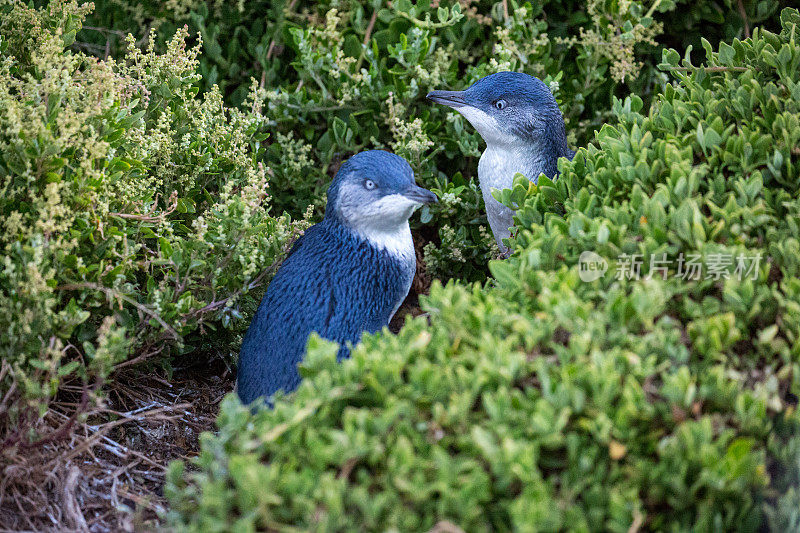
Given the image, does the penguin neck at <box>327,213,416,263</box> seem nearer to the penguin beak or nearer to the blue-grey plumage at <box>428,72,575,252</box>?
the blue-grey plumage at <box>428,72,575,252</box>

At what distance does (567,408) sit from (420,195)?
1.72 meters

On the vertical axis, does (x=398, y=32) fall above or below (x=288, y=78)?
above

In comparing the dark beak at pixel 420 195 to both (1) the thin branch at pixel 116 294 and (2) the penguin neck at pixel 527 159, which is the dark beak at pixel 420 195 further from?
(1) the thin branch at pixel 116 294

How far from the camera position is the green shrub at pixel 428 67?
495 centimetres

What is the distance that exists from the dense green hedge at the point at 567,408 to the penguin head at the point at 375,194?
96 cm

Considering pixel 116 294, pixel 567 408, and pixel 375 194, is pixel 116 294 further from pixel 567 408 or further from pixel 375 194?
pixel 567 408

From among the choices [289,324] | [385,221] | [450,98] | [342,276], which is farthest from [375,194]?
[450,98]

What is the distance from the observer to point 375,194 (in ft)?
12.5

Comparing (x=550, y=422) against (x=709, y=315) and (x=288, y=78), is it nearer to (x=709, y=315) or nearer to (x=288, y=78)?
(x=709, y=315)

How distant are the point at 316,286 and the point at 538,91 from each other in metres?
1.72

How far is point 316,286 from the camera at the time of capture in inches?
146

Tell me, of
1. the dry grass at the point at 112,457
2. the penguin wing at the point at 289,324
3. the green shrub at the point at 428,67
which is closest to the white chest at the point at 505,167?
the green shrub at the point at 428,67

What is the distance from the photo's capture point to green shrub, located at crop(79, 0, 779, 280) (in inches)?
195

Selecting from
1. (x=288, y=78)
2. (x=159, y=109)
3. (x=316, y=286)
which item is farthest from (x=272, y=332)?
(x=288, y=78)
